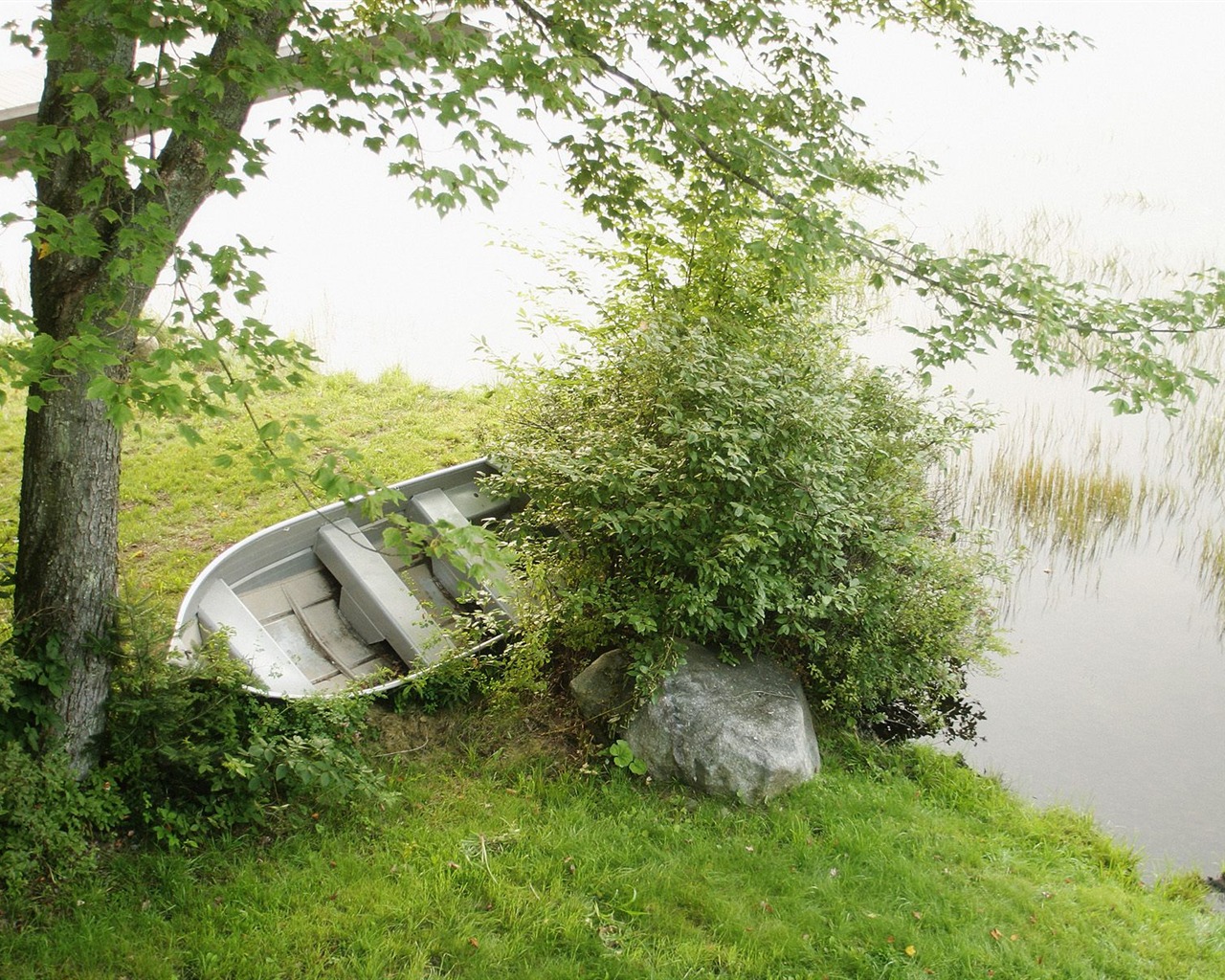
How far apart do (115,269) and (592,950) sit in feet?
9.40

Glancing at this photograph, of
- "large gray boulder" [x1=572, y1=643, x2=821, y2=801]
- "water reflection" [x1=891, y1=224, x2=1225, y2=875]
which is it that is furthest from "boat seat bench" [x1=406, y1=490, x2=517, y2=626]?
"water reflection" [x1=891, y1=224, x2=1225, y2=875]

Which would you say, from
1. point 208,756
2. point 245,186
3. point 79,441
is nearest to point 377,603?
point 208,756

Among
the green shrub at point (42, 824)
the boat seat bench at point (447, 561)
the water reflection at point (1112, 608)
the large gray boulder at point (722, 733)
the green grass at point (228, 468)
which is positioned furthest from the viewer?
the green grass at point (228, 468)

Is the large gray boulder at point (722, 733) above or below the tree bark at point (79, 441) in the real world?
below

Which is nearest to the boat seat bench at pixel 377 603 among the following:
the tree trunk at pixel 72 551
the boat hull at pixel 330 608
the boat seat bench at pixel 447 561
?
the boat hull at pixel 330 608

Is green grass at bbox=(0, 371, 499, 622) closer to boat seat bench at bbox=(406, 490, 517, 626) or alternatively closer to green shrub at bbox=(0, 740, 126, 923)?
boat seat bench at bbox=(406, 490, 517, 626)

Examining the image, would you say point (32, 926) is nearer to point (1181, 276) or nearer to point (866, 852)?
point (866, 852)

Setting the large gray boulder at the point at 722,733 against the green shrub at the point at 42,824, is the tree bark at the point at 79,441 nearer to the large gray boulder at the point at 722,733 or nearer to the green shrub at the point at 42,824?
the green shrub at the point at 42,824

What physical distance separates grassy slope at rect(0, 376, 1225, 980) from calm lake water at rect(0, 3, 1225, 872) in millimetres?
1040

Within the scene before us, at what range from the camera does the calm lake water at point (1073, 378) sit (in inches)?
236

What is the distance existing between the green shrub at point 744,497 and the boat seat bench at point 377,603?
71cm

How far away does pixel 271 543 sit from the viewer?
5273mm

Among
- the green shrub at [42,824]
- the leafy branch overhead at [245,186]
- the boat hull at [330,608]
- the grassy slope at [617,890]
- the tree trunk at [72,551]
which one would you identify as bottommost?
the grassy slope at [617,890]

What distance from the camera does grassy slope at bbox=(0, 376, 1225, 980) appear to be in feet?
11.3
